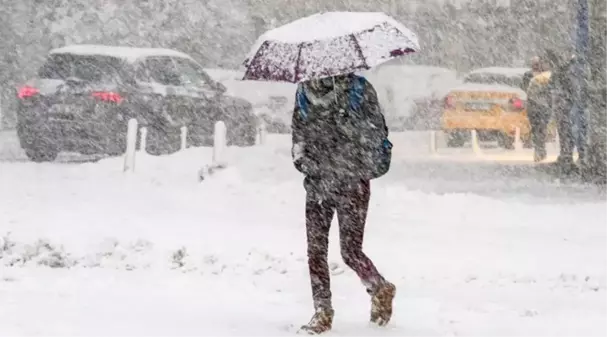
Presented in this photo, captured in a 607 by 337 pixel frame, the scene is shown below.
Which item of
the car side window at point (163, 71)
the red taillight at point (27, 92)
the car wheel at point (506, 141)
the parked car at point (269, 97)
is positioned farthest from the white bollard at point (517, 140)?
the red taillight at point (27, 92)

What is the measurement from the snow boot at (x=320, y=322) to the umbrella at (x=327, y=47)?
1445mm

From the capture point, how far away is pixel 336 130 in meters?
6.93

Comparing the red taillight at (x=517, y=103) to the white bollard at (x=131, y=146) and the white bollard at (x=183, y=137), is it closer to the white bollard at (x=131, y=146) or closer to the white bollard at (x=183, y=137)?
the white bollard at (x=183, y=137)

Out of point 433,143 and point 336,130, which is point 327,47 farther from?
point 433,143

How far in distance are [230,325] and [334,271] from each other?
2.27 metres

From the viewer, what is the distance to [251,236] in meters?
11.4

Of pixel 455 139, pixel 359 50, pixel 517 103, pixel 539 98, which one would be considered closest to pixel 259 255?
pixel 359 50

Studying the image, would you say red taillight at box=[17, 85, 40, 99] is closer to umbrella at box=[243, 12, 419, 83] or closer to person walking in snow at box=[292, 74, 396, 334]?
umbrella at box=[243, 12, 419, 83]

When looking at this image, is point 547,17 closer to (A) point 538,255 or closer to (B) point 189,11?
(B) point 189,11

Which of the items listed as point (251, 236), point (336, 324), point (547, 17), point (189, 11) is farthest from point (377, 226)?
point (547, 17)

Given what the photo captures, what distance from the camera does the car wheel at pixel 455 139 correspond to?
2255cm

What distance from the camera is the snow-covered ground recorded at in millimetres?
7871

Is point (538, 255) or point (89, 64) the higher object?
point (89, 64)

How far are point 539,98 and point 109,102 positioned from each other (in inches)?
268
